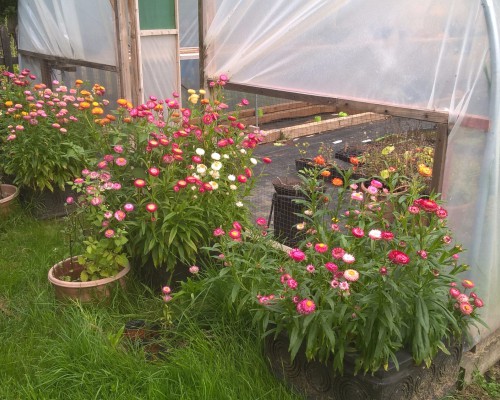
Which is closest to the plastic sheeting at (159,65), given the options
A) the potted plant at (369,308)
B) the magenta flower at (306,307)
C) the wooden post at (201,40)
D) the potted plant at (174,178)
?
the wooden post at (201,40)

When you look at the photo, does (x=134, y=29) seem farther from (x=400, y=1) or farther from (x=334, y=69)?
A: (x=400, y=1)

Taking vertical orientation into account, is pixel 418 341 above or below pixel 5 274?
above

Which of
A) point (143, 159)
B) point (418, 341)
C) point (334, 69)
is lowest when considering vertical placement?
point (418, 341)

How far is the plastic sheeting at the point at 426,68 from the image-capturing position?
2.53m

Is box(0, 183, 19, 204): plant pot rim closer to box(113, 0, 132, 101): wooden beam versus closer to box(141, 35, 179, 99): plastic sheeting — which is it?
box(113, 0, 132, 101): wooden beam

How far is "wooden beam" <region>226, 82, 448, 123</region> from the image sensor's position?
2703 millimetres

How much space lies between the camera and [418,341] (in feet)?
6.68

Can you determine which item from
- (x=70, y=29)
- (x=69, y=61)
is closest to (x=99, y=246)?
(x=69, y=61)

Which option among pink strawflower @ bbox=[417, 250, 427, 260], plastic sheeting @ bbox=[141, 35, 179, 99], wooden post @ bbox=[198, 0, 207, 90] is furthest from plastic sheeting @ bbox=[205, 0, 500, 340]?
plastic sheeting @ bbox=[141, 35, 179, 99]

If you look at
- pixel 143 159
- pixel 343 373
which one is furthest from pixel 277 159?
pixel 343 373

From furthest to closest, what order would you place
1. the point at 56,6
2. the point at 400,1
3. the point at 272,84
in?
the point at 56,6, the point at 272,84, the point at 400,1

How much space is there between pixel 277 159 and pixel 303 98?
2500mm

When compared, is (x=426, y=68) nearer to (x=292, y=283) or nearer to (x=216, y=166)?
(x=216, y=166)

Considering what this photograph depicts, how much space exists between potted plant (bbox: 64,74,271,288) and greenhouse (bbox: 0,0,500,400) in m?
0.01
